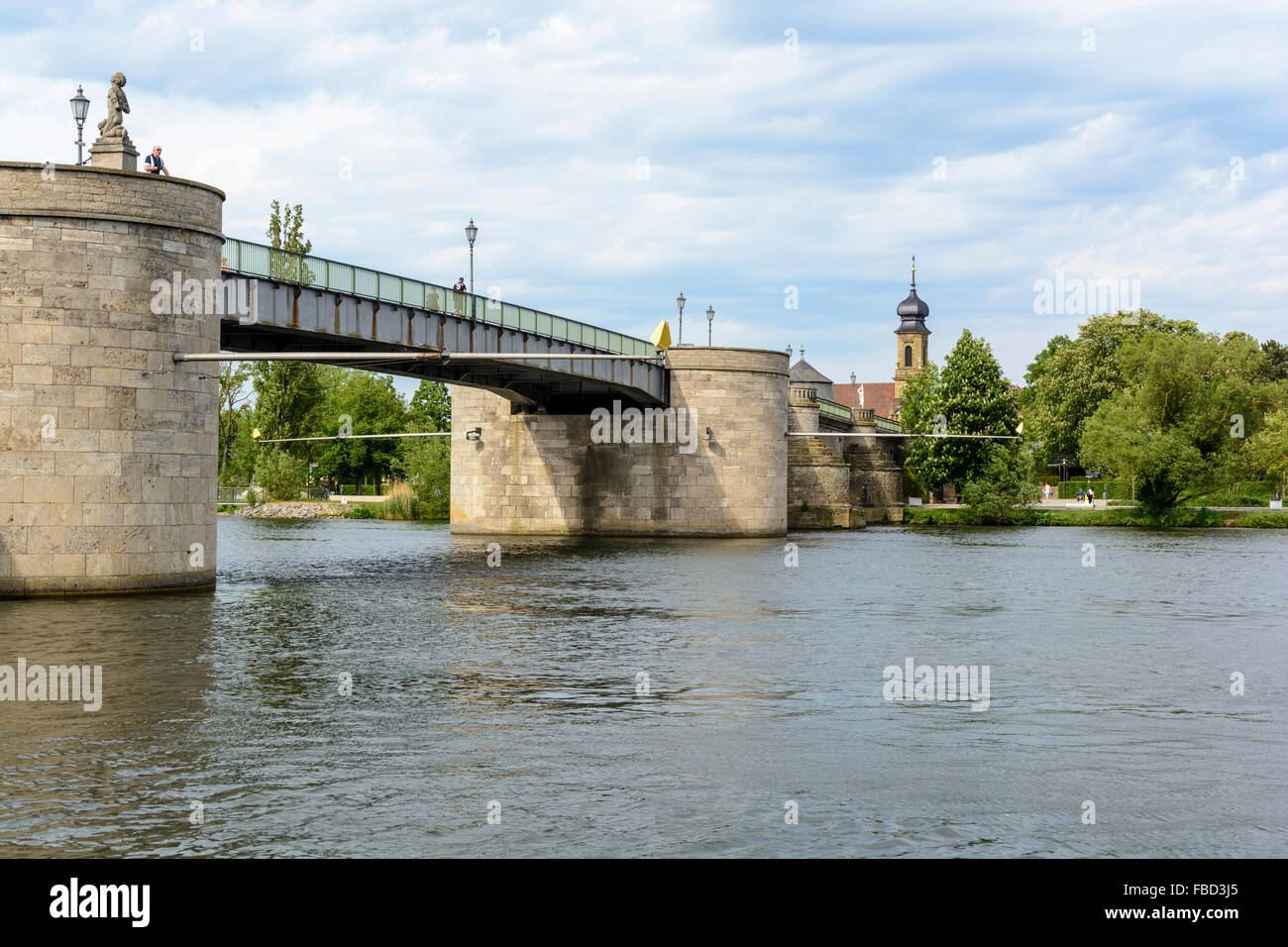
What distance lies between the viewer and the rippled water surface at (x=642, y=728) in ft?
32.8

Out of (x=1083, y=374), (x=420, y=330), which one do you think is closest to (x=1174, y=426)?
(x=1083, y=374)

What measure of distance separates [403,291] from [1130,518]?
47.4 m

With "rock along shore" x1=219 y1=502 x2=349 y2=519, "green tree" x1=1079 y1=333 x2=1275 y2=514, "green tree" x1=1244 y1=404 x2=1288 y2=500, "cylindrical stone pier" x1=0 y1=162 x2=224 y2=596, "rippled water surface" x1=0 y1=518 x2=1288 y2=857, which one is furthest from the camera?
"rock along shore" x1=219 y1=502 x2=349 y2=519

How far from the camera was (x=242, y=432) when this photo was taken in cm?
10388

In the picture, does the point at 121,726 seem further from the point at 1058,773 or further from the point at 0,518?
the point at 0,518

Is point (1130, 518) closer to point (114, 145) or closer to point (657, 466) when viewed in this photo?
point (657, 466)

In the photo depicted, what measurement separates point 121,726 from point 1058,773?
30.4 ft

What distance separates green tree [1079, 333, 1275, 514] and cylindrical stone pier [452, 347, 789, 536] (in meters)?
20.3

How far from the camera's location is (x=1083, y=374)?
96.1 meters

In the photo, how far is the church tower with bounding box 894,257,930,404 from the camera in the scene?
164 m

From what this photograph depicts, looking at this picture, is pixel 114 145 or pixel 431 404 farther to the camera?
pixel 431 404

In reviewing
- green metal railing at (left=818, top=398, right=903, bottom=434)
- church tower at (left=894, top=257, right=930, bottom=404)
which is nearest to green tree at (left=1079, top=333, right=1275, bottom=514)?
green metal railing at (left=818, top=398, right=903, bottom=434)

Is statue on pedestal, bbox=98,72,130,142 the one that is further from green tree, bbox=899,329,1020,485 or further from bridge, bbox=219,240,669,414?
green tree, bbox=899,329,1020,485
